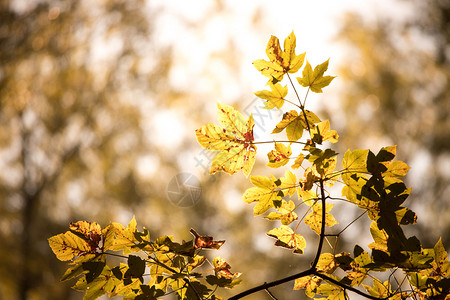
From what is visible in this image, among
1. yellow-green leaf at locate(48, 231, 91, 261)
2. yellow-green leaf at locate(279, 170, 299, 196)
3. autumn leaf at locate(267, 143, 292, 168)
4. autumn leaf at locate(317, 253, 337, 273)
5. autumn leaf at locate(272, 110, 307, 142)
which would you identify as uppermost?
autumn leaf at locate(272, 110, 307, 142)

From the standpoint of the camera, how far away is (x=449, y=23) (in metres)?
6.30

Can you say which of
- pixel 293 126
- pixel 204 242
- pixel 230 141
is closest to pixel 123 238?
pixel 204 242

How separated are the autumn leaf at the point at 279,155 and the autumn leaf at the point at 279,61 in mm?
139

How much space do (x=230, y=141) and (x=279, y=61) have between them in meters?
0.19

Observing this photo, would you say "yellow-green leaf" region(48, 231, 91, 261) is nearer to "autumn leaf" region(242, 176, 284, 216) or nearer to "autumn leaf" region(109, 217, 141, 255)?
"autumn leaf" region(109, 217, 141, 255)

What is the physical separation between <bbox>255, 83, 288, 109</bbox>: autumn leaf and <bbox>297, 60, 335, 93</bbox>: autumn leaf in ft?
0.14

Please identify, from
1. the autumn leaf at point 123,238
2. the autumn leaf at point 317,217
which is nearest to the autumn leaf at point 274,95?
the autumn leaf at point 317,217

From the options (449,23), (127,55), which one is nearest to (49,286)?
(127,55)

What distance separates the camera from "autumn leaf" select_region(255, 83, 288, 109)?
0.72 meters

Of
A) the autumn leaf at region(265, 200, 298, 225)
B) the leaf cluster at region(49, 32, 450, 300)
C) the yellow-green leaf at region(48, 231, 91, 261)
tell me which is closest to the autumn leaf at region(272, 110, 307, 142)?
the leaf cluster at region(49, 32, 450, 300)

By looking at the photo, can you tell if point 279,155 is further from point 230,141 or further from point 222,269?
point 222,269

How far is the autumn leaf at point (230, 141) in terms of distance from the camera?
27.4 inches

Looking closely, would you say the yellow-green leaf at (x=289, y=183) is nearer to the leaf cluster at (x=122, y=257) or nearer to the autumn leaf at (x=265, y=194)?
the autumn leaf at (x=265, y=194)

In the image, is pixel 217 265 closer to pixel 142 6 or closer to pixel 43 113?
pixel 43 113
